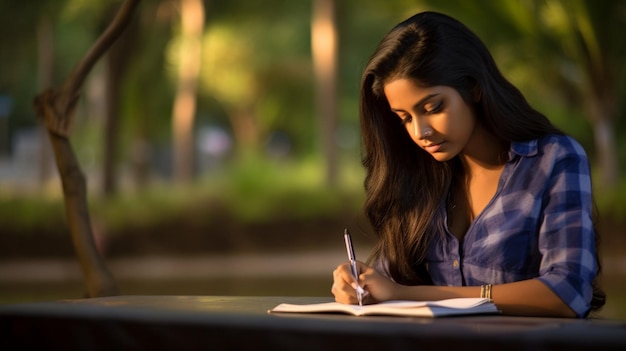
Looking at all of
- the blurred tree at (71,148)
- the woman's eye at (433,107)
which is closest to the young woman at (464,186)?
the woman's eye at (433,107)

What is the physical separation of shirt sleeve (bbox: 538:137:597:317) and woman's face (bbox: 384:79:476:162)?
171 millimetres

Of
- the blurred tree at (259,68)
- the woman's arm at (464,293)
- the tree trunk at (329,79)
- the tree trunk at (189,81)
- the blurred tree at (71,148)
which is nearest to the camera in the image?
the woman's arm at (464,293)

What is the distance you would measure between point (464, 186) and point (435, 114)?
26cm

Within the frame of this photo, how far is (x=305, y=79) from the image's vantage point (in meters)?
19.0

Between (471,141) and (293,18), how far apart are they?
52.3ft

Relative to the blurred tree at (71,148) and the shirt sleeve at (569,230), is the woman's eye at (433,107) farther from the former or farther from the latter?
the blurred tree at (71,148)

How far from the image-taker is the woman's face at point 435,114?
1.94 metres

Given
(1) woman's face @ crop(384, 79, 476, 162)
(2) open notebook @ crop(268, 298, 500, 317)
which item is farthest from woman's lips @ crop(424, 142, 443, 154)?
(2) open notebook @ crop(268, 298, 500, 317)

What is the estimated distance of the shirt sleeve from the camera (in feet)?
5.95

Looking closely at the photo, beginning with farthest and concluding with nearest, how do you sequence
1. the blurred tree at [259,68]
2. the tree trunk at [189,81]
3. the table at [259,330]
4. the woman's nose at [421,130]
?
1. the blurred tree at [259,68]
2. the tree trunk at [189,81]
3. the woman's nose at [421,130]
4. the table at [259,330]

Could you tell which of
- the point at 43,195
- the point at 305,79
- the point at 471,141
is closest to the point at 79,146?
the point at 305,79

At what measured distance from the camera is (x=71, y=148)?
10.4 ft

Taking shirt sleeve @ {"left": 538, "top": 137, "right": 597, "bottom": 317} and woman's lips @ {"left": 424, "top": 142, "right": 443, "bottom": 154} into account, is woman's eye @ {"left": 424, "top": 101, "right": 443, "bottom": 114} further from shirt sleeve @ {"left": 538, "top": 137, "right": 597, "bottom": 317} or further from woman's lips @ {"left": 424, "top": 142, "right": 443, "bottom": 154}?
shirt sleeve @ {"left": 538, "top": 137, "right": 597, "bottom": 317}

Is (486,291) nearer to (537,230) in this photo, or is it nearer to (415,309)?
(537,230)
